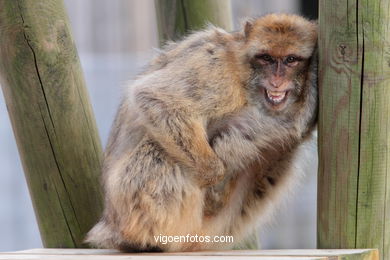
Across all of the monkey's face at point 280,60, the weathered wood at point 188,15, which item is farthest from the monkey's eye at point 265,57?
the weathered wood at point 188,15

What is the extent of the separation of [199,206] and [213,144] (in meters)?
0.37

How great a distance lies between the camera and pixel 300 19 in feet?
16.2

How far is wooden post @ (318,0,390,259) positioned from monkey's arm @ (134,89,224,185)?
24.8 inches

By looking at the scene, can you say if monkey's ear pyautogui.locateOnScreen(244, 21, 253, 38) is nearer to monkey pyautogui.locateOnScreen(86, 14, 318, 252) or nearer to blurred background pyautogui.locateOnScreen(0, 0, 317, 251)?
monkey pyautogui.locateOnScreen(86, 14, 318, 252)

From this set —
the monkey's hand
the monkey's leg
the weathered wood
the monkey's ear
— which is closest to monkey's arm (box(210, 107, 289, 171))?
the monkey's hand

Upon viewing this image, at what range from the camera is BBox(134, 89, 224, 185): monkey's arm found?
185 inches

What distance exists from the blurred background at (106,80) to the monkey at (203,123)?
5421 millimetres

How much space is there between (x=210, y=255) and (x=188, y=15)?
2.01 metres

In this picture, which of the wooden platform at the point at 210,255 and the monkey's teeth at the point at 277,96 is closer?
the wooden platform at the point at 210,255

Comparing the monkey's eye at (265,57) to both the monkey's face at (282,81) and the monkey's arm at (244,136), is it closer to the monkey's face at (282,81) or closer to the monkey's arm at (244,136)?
the monkey's face at (282,81)

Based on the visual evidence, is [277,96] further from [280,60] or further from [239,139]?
[239,139]

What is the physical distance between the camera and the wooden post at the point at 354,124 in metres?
4.25

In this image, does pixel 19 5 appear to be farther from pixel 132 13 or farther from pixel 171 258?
pixel 132 13

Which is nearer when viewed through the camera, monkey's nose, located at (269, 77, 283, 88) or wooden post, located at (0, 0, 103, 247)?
monkey's nose, located at (269, 77, 283, 88)
